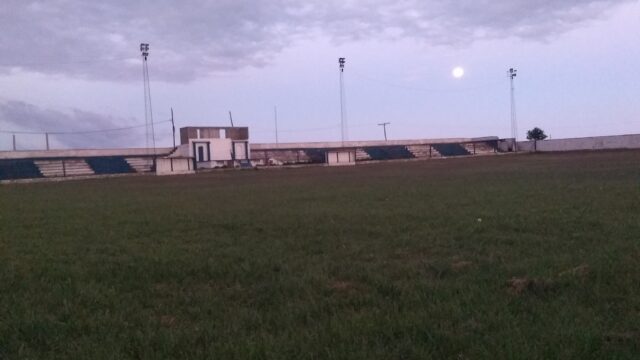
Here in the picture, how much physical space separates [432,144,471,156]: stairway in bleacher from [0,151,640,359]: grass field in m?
91.9

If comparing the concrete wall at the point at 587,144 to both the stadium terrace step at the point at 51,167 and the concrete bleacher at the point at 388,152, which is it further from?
the stadium terrace step at the point at 51,167

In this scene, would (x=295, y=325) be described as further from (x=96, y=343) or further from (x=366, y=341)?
(x=96, y=343)

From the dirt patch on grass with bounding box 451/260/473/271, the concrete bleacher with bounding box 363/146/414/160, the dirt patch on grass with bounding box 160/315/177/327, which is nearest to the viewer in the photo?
the dirt patch on grass with bounding box 160/315/177/327

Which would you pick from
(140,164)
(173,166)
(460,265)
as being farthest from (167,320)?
(140,164)

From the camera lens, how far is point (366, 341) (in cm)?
534

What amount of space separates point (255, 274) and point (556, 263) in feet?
12.9

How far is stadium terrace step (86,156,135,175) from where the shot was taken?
77500 millimetres

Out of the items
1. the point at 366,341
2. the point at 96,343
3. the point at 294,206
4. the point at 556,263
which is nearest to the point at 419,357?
the point at 366,341

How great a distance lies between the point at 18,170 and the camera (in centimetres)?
7119

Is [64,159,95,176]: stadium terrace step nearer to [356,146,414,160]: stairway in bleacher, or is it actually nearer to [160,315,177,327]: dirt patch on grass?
[356,146,414,160]: stairway in bleacher

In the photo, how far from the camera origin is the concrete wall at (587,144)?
85.1 meters

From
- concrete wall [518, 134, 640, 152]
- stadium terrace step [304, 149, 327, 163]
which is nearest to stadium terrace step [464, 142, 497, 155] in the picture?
concrete wall [518, 134, 640, 152]

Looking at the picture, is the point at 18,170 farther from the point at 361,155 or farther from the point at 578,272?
the point at 578,272

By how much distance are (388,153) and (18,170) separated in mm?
53672
